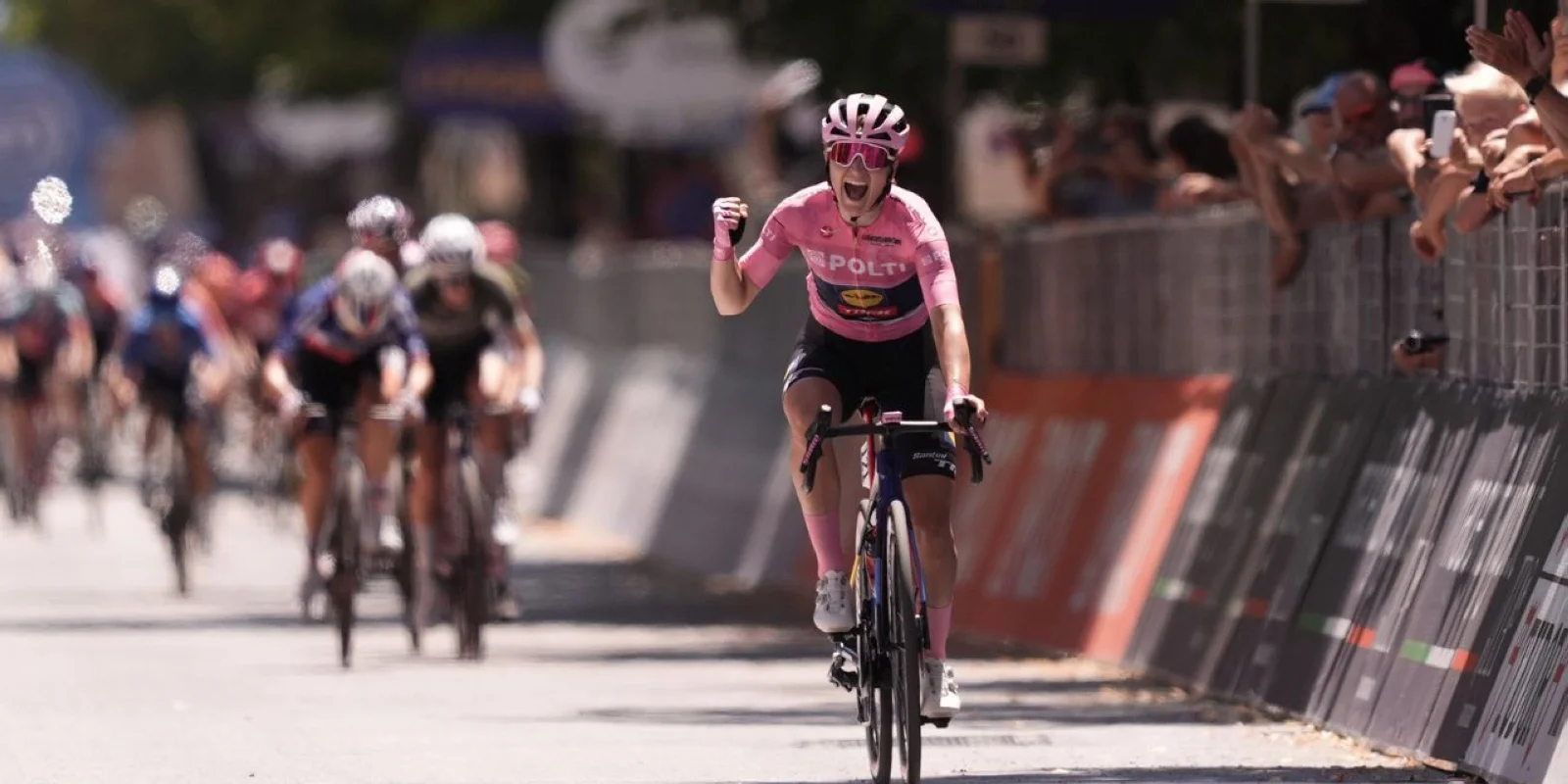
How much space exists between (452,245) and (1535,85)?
7.74 m

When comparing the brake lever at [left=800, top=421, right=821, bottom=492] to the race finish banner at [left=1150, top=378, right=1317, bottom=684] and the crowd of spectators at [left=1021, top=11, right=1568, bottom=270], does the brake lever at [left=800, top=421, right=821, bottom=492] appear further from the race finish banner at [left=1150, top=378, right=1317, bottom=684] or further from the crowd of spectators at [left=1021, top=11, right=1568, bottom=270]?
the race finish banner at [left=1150, top=378, right=1317, bottom=684]

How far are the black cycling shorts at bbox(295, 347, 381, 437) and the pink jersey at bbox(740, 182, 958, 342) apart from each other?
675 cm

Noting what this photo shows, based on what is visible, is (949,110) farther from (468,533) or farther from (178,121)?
(178,121)

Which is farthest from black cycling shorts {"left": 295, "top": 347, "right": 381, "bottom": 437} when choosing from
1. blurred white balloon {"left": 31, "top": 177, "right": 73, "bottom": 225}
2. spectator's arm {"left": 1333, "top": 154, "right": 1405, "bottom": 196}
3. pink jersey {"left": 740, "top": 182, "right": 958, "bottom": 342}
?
blurred white balloon {"left": 31, "top": 177, "right": 73, "bottom": 225}

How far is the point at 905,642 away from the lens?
37.4 ft

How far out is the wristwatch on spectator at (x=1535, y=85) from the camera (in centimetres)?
1155

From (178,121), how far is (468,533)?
143 ft

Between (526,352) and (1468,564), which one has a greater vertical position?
(1468,564)

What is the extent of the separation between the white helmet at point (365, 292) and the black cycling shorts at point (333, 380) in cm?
28

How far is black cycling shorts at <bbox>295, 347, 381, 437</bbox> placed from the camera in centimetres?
1886

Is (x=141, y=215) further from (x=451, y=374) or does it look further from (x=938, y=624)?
(x=938, y=624)

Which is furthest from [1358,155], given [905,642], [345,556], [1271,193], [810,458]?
[345,556]

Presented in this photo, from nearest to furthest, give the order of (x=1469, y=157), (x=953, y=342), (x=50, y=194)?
(x=953, y=342) → (x=1469, y=157) → (x=50, y=194)

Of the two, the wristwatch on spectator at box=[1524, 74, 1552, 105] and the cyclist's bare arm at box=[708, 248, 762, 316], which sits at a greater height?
the wristwatch on spectator at box=[1524, 74, 1552, 105]
